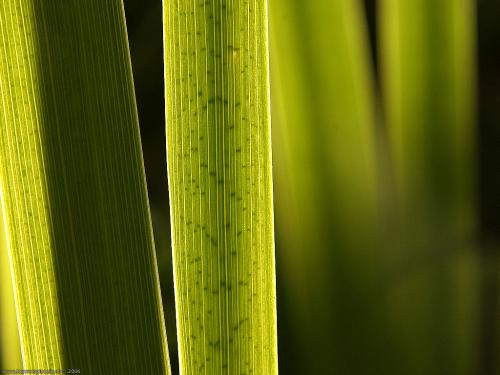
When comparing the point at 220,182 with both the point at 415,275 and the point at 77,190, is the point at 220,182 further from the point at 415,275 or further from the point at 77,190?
the point at 415,275

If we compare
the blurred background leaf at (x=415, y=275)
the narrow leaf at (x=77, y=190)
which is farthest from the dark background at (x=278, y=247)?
the narrow leaf at (x=77, y=190)

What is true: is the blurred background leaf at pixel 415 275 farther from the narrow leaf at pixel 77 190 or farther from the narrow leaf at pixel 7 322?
the narrow leaf at pixel 7 322

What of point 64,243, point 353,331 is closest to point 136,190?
point 64,243

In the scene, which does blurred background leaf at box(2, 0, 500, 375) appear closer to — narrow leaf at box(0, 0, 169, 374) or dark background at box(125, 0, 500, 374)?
dark background at box(125, 0, 500, 374)

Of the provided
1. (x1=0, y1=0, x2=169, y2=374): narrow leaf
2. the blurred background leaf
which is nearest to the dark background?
the blurred background leaf

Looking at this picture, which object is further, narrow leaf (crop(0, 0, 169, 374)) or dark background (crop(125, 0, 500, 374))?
dark background (crop(125, 0, 500, 374))

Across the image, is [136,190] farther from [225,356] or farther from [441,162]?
[441,162]
